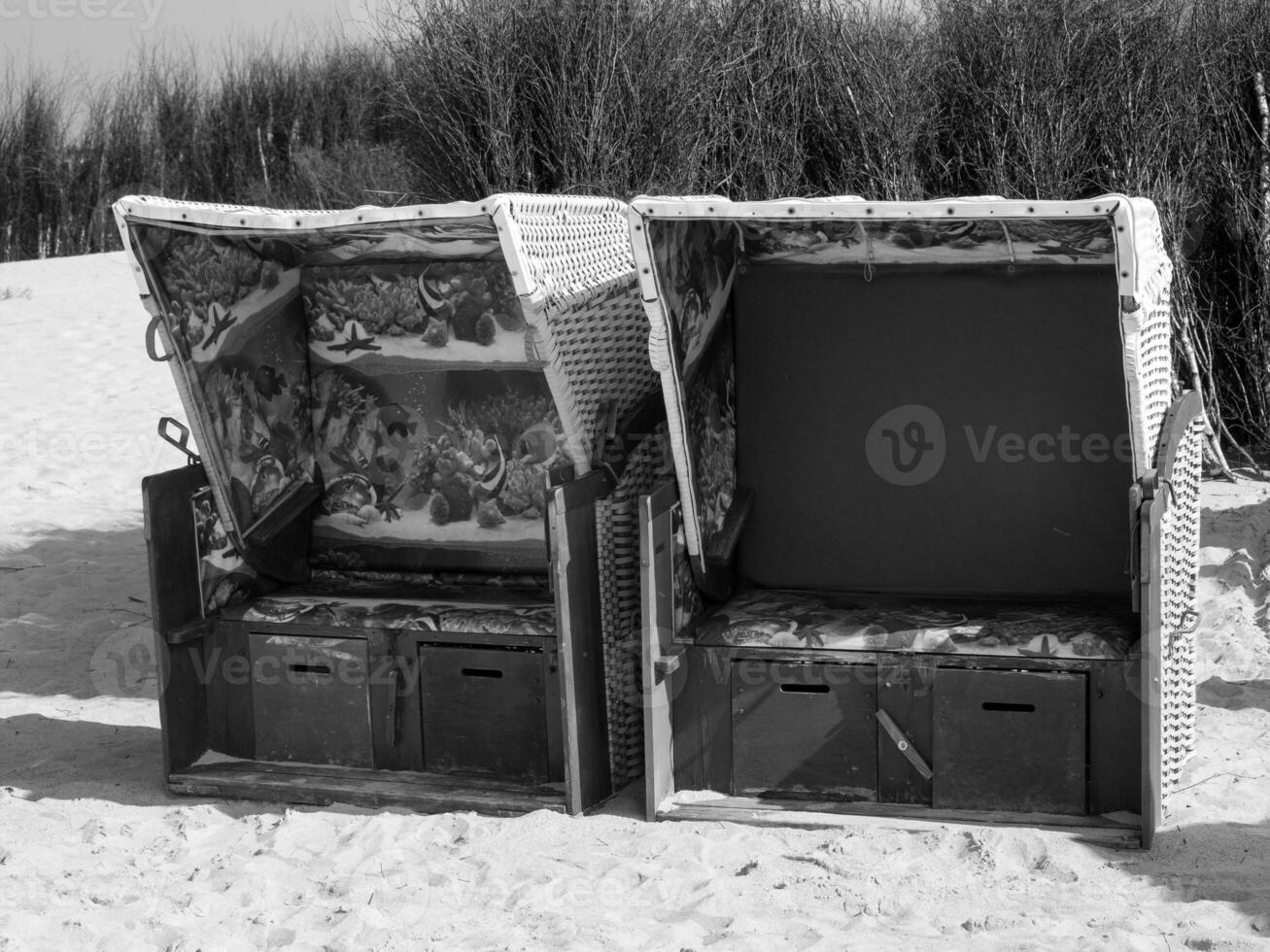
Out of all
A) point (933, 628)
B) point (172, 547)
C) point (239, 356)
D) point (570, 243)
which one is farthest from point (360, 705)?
point (933, 628)

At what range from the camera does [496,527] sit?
497cm

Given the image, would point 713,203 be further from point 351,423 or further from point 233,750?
point 233,750

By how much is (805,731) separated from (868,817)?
305 millimetres

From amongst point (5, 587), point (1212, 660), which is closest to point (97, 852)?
point (5, 587)

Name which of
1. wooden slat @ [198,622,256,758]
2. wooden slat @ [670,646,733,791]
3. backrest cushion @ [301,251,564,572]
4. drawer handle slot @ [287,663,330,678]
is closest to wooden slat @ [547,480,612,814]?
wooden slat @ [670,646,733,791]

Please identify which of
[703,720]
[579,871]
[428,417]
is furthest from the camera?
[428,417]

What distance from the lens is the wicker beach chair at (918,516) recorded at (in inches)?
152

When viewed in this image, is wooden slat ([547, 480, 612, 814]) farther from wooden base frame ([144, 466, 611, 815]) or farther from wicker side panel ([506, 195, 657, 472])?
wicker side panel ([506, 195, 657, 472])

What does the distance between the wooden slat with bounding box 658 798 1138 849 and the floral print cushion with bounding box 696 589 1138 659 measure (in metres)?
0.44

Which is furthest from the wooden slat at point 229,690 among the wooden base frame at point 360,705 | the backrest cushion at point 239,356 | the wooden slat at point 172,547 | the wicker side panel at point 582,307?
the wicker side panel at point 582,307

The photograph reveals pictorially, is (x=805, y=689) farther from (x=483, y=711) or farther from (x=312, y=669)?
(x=312, y=669)

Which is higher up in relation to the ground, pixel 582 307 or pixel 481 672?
pixel 582 307

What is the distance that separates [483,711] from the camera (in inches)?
175

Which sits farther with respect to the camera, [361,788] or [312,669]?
[312,669]
